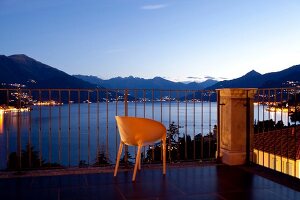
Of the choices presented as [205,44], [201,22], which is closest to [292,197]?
[201,22]

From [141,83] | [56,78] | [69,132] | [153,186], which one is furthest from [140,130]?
[141,83]

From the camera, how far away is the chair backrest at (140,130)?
12.1 feet

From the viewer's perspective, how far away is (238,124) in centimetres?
475

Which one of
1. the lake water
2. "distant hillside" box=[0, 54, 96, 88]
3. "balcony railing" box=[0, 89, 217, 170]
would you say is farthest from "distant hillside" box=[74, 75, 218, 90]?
the lake water

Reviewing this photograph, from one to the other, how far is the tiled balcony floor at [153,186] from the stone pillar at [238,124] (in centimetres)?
44

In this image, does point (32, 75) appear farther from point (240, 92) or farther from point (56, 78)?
point (240, 92)

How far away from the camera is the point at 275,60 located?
33281 mm

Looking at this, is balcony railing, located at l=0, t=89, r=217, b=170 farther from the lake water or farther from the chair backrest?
the chair backrest

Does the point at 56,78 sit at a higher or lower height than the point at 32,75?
lower

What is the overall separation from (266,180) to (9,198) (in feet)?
9.24

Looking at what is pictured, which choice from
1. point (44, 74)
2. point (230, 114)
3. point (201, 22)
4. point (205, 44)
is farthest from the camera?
point (44, 74)

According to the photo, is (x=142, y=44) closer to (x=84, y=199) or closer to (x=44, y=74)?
(x=84, y=199)

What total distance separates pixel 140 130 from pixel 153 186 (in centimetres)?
63

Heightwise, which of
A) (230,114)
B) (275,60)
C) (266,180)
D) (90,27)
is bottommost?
(266,180)
